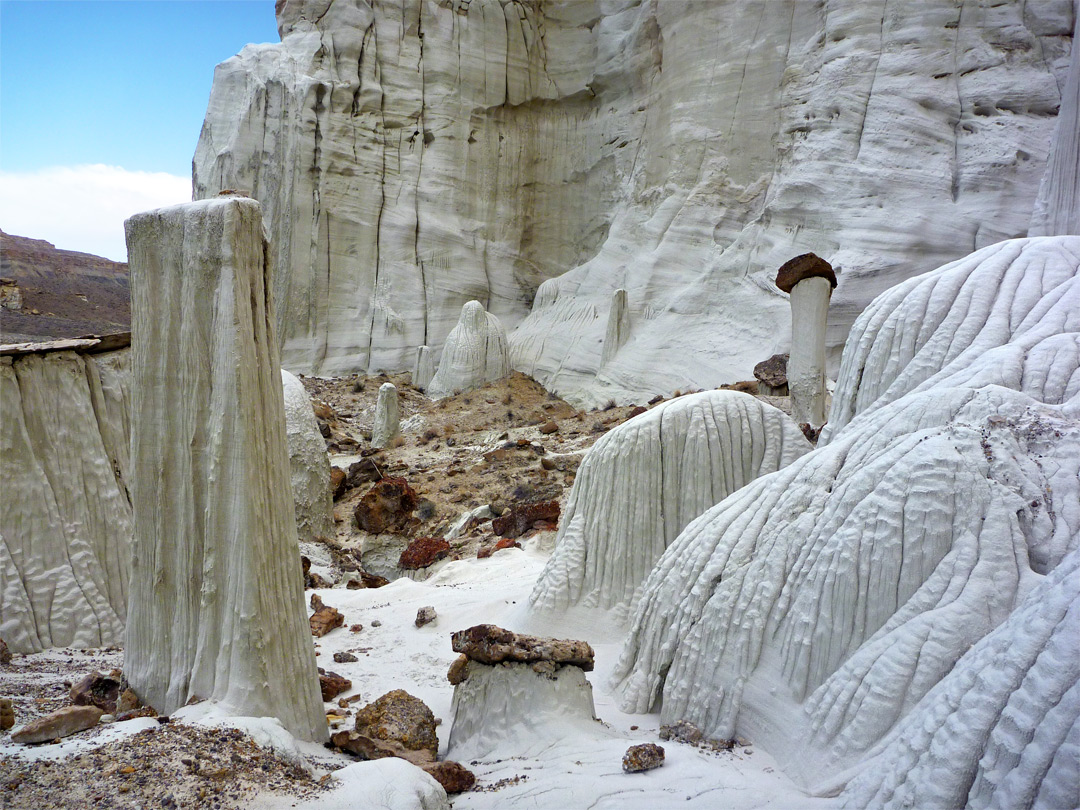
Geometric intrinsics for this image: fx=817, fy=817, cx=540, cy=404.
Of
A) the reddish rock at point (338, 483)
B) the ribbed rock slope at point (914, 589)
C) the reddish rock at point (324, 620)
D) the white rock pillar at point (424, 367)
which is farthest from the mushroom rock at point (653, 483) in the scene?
the white rock pillar at point (424, 367)

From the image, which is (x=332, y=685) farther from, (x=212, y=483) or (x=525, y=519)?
(x=525, y=519)

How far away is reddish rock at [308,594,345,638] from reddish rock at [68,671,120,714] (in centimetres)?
162

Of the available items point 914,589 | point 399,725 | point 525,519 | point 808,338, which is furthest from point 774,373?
point 399,725

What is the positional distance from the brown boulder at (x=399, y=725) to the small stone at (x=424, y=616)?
5.03 ft

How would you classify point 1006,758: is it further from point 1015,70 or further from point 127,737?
point 1015,70

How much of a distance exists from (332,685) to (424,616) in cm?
119

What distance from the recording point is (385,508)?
9.11m

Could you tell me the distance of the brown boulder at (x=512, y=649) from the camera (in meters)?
3.50

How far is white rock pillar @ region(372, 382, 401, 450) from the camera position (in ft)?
45.2

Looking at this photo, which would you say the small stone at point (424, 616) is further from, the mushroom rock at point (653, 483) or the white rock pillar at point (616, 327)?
the white rock pillar at point (616, 327)

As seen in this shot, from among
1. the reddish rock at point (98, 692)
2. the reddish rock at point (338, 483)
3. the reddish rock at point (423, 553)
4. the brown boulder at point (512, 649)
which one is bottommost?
the reddish rock at point (423, 553)

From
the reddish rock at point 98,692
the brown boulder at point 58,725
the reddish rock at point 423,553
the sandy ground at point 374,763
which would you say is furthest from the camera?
the reddish rock at point 423,553

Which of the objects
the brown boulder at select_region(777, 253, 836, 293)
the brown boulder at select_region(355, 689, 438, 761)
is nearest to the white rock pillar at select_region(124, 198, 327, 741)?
the brown boulder at select_region(355, 689, 438, 761)

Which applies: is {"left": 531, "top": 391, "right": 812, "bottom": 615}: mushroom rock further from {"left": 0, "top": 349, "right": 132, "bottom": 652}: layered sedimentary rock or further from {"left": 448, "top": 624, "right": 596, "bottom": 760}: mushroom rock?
{"left": 0, "top": 349, "right": 132, "bottom": 652}: layered sedimentary rock
